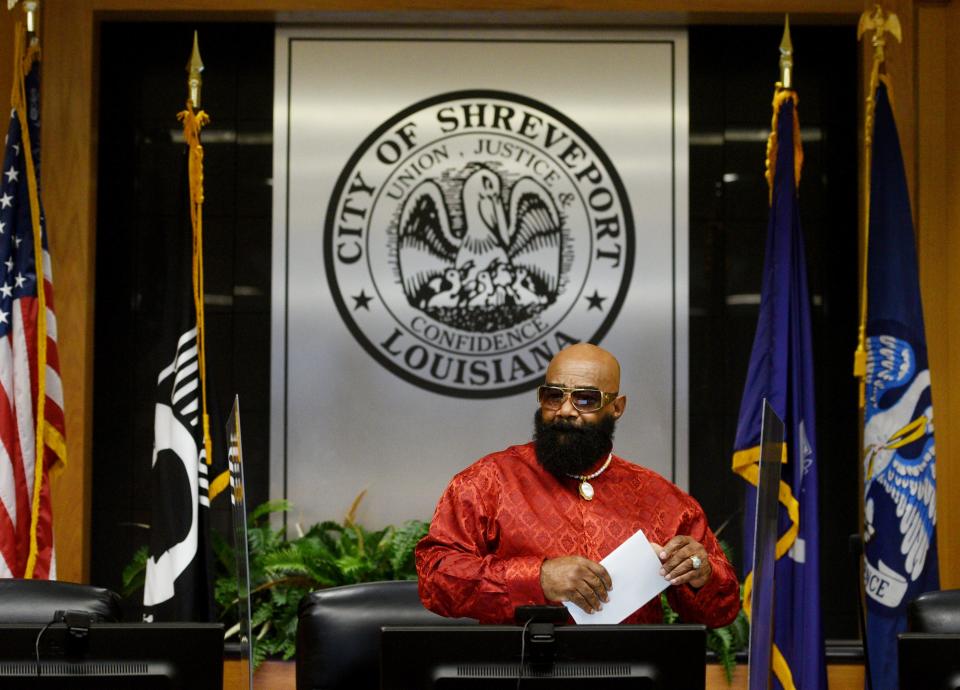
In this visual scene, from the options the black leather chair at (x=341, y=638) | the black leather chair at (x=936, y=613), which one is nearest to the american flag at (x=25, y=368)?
the black leather chair at (x=341, y=638)

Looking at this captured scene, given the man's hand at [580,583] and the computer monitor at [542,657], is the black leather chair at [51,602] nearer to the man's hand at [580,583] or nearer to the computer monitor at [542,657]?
the man's hand at [580,583]

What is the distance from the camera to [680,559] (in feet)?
8.41

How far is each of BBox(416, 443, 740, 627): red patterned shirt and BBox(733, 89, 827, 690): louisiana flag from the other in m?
1.10

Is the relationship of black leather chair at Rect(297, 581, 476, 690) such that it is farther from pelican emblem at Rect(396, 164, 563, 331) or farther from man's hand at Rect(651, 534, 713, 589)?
pelican emblem at Rect(396, 164, 563, 331)

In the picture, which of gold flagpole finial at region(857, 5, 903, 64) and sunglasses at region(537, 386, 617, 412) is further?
gold flagpole finial at region(857, 5, 903, 64)

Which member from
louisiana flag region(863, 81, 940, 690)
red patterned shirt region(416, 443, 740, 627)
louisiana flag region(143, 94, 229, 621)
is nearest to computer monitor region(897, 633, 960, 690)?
red patterned shirt region(416, 443, 740, 627)

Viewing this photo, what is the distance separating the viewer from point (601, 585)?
2521 mm

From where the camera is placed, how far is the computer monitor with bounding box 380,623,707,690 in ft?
6.21

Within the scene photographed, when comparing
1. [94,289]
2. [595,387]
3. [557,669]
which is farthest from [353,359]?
[557,669]

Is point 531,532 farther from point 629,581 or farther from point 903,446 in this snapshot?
point 903,446

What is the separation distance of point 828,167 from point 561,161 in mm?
1143

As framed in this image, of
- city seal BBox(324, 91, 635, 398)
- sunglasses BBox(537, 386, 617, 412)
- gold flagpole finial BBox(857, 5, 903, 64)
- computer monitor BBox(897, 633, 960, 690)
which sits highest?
gold flagpole finial BBox(857, 5, 903, 64)

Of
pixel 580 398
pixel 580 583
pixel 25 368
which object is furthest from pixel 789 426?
pixel 25 368

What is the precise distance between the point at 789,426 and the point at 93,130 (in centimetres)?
303
